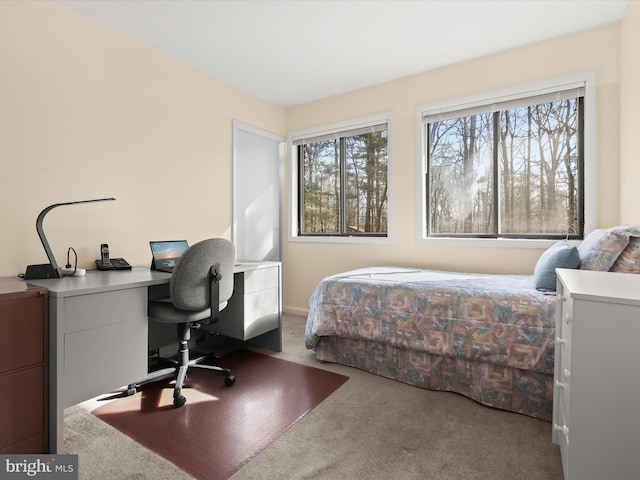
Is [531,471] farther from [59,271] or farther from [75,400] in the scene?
[59,271]

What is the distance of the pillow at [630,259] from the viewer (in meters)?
1.83

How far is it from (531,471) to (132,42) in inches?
147

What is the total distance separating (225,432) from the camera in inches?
72.2

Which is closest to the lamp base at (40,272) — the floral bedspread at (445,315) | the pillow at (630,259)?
the floral bedspread at (445,315)

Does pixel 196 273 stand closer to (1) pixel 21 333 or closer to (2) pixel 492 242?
(1) pixel 21 333

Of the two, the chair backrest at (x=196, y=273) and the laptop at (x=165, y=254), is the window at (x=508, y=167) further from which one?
the laptop at (x=165, y=254)

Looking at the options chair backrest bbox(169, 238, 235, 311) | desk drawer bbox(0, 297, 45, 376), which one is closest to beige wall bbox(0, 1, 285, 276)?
desk drawer bbox(0, 297, 45, 376)

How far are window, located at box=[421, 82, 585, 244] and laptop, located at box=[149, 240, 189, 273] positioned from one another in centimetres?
233

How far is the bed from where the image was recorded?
1.95 meters

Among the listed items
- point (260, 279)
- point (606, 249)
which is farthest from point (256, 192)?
point (606, 249)

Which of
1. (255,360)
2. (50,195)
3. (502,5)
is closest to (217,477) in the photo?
(255,360)

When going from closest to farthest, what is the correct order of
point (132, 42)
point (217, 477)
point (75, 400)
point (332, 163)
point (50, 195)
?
point (217, 477) < point (75, 400) < point (50, 195) < point (132, 42) < point (332, 163)

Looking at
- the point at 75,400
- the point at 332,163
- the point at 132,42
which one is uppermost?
the point at 132,42

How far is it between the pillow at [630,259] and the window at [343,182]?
211 centimetres
